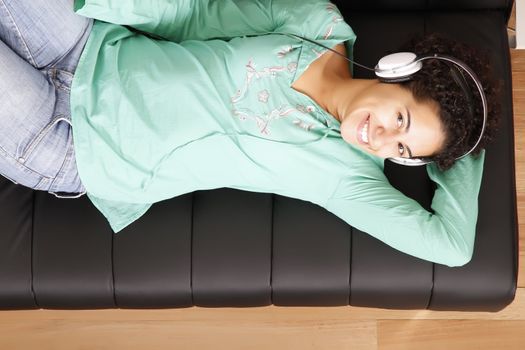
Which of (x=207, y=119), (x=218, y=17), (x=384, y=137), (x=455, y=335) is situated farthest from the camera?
(x=455, y=335)

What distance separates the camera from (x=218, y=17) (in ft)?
4.63

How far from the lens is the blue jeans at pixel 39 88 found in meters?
1.23

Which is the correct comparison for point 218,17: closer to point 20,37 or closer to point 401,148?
point 20,37

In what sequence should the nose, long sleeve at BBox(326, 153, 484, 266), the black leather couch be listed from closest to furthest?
1. the nose
2. long sleeve at BBox(326, 153, 484, 266)
3. the black leather couch

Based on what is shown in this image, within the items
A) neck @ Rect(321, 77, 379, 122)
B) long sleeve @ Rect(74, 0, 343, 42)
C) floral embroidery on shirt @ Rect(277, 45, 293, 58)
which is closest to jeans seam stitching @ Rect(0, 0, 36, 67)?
long sleeve @ Rect(74, 0, 343, 42)

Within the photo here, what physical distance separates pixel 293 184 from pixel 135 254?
0.44m

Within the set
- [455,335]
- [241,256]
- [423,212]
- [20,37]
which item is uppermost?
[20,37]

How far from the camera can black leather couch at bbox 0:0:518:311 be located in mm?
1412

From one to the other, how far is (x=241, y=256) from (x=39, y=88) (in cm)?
61

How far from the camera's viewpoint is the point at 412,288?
142 cm

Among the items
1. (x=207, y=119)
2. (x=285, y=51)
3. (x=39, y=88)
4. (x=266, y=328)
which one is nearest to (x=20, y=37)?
(x=39, y=88)

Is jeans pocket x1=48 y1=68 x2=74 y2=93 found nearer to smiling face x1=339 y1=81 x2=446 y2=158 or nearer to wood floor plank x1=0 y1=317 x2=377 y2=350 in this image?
smiling face x1=339 y1=81 x2=446 y2=158

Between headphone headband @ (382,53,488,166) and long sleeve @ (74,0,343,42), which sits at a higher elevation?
long sleeve @ (74,0,343,42)

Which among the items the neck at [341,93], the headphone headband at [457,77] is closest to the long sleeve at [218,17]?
the neck at [341,93]
